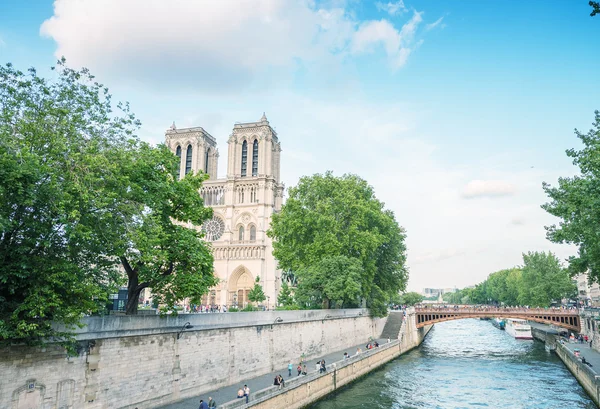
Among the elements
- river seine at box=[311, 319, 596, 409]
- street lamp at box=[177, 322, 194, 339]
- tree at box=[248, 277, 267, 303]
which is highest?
tree at box=[248, 277, 267, 303]

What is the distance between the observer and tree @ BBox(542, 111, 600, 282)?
2009 cm

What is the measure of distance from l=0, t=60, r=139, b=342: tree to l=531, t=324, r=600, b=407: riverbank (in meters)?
24.3

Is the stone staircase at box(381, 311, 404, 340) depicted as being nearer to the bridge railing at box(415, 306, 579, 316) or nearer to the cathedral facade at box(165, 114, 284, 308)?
the bridge railing at box(415, 306, 579, 316)

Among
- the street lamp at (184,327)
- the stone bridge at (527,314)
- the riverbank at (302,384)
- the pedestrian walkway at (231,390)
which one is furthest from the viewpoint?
the stone bridge at (527,314)

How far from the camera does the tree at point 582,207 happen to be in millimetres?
20094

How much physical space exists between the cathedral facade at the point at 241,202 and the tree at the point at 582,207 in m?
38.9

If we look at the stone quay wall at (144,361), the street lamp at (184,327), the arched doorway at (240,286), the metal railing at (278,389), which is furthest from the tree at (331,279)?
the arched doorway at (240,286)

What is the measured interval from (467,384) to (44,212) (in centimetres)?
2703


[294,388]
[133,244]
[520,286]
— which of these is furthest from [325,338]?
[520,286]

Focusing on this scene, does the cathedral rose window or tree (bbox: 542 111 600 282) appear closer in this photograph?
tree (bbox: 542 111 600 282)

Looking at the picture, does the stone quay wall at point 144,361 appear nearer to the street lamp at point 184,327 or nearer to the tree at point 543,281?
the street lamp at point 184,327

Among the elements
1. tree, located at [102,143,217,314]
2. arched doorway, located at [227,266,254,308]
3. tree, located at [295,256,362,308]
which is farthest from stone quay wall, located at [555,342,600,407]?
arched doorway, located at [227,266,254,308]

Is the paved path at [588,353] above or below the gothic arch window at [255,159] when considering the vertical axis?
below

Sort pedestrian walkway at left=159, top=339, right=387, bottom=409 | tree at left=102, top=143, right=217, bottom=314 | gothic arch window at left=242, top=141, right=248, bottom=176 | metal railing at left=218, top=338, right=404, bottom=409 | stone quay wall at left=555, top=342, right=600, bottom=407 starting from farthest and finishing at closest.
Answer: gothic arch window at left=242, top=141, right=248, bottom=176
stone quay wall at left=555, top=342, right=600, bottom=407
pedestrian walkway at left=159, top=339, right=387, bottom=409
metal railing at left=218, top=338, right=404, bottom=409
tree at left=102, top=143, right=217, bottom=314
